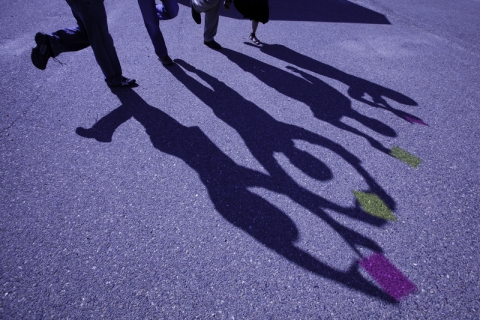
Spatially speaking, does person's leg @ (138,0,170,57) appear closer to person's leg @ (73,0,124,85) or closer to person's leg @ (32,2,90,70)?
person's leg @ (73,0,124,85)

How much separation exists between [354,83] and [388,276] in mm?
2968

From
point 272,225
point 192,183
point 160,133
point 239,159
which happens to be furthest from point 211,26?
point 272,225

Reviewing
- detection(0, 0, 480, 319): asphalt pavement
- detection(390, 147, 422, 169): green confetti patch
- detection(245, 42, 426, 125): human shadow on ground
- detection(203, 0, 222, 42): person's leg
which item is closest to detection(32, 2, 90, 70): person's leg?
detection(0, 0, 480, 319): asphalt pavement

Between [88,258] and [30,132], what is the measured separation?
1820 millimetres

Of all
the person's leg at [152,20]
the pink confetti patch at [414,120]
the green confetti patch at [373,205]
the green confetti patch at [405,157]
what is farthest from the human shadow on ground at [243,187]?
the pink confetti patch at [414,120]

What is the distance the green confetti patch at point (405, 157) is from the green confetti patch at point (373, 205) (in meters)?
0.68

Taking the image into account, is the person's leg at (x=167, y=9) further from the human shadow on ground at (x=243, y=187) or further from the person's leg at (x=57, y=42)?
the human shadow on ground at (x=243, y=187)

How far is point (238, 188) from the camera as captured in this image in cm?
247

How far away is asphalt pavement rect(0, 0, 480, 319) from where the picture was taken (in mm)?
1812

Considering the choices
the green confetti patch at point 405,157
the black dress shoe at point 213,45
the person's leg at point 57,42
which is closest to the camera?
the green confetti patch at point 405,157

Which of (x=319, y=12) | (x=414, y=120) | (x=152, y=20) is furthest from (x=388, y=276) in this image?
(x=319, y=12)

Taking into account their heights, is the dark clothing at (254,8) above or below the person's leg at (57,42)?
above

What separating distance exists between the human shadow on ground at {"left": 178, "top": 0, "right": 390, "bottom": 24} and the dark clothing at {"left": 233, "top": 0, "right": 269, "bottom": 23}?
1704 millimetres

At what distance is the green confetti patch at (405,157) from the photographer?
2799 mm
